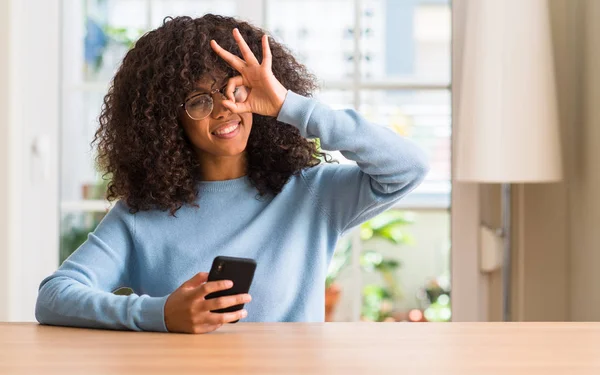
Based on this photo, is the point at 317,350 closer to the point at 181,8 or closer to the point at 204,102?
the point at 204,102

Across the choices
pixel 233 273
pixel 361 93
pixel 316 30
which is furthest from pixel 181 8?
pixel 233 273

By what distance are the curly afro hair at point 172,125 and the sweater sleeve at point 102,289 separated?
0.07m

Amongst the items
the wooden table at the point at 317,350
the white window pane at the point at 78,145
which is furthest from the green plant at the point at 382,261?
the wooden table at the point at 317,350

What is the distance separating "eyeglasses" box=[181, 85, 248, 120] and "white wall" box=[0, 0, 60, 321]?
1.61m

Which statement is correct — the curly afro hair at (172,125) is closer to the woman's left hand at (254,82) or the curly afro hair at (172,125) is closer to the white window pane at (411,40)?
the woman's left hand at (254,82)

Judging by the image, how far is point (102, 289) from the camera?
64.7 inches

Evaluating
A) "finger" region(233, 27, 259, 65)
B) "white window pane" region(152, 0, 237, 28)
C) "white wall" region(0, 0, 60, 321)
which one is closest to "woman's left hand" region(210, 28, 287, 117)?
"finger" region(233, 27, 259, 65)

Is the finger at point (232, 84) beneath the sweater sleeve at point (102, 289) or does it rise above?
above

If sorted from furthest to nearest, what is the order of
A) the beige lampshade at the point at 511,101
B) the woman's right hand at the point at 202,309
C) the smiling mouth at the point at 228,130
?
1. the beige lampshade at the point at 511,101
2. the smiling mouth at the point at 228,130
3. the woman's right hand at the point at 202,309

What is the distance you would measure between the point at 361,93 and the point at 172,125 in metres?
1.78

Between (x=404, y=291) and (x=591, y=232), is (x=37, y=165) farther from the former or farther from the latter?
(x=404, y=291)

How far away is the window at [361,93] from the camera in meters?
3.26

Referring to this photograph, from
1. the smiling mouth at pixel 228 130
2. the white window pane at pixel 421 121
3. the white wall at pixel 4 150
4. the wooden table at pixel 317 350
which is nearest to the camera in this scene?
the wooden table at pixel 317 350

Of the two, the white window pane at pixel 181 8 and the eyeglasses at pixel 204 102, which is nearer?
the eyeglasses at pixel 204 102
